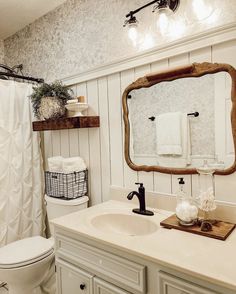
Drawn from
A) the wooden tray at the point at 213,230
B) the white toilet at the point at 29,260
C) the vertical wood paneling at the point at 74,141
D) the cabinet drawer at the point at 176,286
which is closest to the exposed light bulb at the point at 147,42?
the vertical wood paneling at the point at 74,141

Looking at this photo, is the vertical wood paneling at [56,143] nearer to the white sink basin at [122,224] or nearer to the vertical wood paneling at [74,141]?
the vertical wood paneling at [74,141]

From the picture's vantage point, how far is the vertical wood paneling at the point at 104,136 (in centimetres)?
188

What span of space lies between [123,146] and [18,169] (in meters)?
1.03

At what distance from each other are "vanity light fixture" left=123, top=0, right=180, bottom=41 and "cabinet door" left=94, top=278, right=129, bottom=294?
1.47 metres

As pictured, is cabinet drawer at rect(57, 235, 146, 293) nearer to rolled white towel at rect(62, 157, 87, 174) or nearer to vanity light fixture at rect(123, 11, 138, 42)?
rolled white towel at rect(62, 157, 87, 174)

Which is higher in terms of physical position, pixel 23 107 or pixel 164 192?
pixel 23 107

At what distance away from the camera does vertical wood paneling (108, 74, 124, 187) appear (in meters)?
1.80

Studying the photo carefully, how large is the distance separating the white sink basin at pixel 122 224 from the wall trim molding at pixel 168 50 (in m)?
1.01

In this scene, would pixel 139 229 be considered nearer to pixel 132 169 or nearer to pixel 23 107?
pixel 132 169

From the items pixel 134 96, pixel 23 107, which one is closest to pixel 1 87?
pixel 23 107

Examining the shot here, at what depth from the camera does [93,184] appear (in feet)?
6.62

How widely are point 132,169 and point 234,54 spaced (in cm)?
94

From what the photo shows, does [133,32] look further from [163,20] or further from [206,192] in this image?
[206,192]

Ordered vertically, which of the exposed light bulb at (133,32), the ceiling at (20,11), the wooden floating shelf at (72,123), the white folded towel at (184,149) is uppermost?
the ceiling at (20,11)
